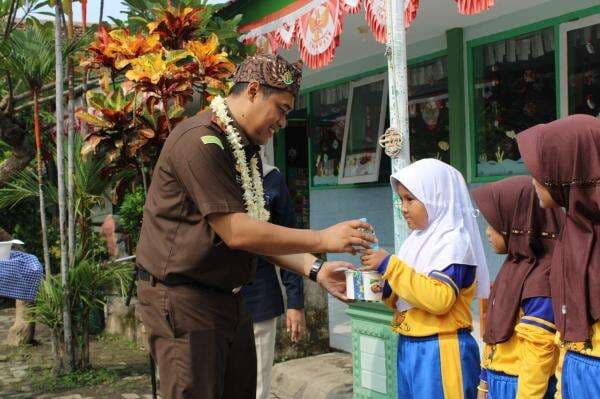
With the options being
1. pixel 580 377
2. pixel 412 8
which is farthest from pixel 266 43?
pixel 580 377

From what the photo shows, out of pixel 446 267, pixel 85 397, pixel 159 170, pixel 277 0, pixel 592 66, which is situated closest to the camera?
pixel 159 170

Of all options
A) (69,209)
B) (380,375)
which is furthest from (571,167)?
(69,209)

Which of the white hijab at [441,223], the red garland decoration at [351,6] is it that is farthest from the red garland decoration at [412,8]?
the white hijab at [441,223]

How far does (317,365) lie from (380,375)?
2.01 m

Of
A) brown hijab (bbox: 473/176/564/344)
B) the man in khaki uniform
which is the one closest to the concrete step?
brown hijab (bbox: 473/176/564/344)

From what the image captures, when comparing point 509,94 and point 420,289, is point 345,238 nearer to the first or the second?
point 420,289

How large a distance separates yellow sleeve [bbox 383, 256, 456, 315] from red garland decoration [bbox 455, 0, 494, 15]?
5.97 feet

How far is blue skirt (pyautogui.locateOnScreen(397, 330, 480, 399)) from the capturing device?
3.03 meters

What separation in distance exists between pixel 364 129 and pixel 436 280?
5294mm

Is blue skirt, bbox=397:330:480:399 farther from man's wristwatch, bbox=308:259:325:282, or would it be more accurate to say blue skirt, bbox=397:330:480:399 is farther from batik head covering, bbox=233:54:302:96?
batik head covering, bbox=233:54:302:96

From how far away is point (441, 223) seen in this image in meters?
3.07

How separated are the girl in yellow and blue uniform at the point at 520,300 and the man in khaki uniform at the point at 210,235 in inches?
26.5

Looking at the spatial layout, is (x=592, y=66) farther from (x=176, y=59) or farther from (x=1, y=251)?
(x=1, y=251)

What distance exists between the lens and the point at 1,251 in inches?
198
